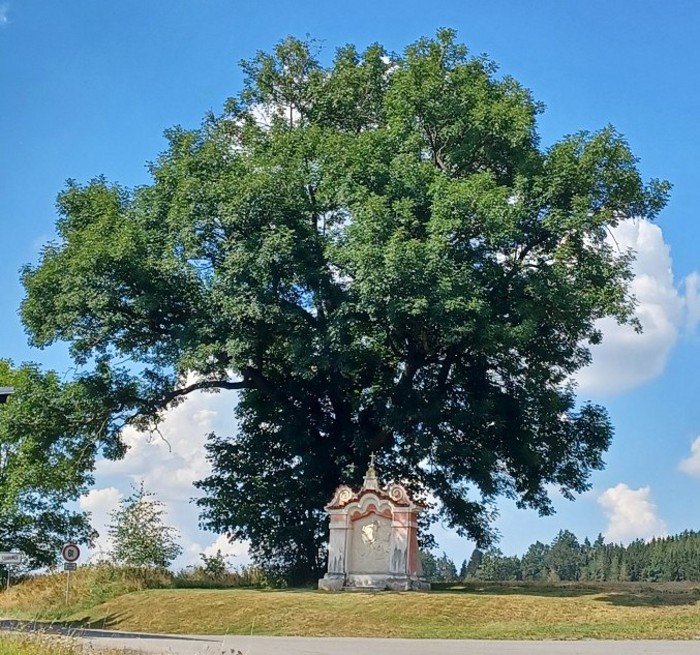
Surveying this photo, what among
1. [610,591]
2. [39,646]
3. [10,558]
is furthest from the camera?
[610,591]

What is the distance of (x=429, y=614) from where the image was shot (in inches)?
843

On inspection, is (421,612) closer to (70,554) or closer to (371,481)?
(371,481)

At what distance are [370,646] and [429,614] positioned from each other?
4.62 metres

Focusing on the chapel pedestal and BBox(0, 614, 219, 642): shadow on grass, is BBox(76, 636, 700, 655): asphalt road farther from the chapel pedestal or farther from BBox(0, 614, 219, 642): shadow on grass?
Result: the chapel pedestal

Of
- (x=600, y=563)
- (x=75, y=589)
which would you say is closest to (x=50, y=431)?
(x=75, y=589)

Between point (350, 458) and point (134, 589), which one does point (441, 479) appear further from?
point (134, 589)

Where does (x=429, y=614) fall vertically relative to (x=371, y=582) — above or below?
below

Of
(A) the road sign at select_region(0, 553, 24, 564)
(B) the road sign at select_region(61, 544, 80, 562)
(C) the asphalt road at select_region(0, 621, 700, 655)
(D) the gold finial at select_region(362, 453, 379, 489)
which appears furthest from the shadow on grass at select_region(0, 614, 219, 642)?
(D) the gold finial at select_region(362, 453, 379, 489)

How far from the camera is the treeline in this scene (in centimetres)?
4900

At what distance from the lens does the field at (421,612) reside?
19172 millimetres

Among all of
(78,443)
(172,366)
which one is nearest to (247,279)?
(172,366)

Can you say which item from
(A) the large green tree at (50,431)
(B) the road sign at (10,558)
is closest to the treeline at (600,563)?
(A) the large green tree at (50,431)

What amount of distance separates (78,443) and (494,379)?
13510 millimetres

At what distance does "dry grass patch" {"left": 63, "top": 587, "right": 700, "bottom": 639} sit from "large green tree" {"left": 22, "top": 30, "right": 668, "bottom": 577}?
5973 millimetres
